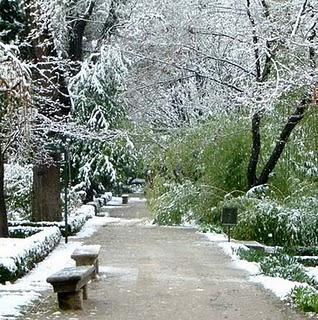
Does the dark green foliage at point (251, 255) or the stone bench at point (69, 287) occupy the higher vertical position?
the stone bench at point (69, 287)

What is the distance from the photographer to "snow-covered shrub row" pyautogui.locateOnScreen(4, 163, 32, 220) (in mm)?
21438

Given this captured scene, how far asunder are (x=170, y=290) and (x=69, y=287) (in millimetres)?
2079

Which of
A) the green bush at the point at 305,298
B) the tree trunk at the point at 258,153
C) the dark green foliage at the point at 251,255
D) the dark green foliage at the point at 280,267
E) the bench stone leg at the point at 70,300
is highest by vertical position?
the tree trunk at the point at 258,153

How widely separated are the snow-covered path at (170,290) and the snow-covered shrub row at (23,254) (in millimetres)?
1115

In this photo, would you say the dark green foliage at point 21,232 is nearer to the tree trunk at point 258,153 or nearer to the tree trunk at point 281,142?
the tree trunk at point 258,153

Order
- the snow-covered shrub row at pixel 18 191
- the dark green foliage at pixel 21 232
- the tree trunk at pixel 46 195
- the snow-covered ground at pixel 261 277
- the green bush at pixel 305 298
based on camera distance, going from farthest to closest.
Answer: the snow-covered shrub row at pixel 18 191 → the tree trunk at pixel 46 195 → the dark green foliage at pixel 21 232 → the snow-covered ground at pixel 261 277 → the green bush at pixel 305 298

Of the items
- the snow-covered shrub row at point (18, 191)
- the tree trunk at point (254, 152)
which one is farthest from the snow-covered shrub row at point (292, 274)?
the snow-covered shrub row at point (18, 191)

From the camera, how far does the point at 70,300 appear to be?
7.77m

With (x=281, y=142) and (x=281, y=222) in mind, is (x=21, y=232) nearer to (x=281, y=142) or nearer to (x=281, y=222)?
(x=281, y=222)

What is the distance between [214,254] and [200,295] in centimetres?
499

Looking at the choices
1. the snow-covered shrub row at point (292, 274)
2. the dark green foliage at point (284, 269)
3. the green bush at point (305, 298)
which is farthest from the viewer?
the dark green foliage at point (284, 269)

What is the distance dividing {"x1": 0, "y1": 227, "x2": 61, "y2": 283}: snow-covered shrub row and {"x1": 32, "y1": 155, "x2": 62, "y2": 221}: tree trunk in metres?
4.37

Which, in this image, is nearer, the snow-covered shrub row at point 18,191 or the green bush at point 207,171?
the green bush at point 207,171

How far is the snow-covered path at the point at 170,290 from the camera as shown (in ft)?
25.6
